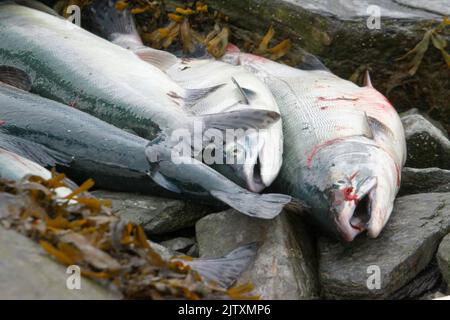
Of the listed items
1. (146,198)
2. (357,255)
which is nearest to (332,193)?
(357,255)

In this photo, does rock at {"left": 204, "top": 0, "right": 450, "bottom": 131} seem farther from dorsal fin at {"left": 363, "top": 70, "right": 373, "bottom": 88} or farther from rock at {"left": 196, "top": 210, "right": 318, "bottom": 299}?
rock at {"left": 196, "top": 210, "right": 318, "bottom": 299}

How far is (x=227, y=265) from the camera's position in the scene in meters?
4.94

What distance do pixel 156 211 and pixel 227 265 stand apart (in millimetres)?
737

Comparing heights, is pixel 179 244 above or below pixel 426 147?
below

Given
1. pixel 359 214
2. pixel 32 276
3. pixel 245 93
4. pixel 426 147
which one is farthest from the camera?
pixel 426 147

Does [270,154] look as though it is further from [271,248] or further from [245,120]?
[271,248]

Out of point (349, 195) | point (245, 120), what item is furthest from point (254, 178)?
point (349, 195)

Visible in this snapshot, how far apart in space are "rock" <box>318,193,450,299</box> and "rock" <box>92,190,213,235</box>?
2.68 feet

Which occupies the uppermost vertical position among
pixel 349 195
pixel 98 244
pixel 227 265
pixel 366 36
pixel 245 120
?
pixel 366 36

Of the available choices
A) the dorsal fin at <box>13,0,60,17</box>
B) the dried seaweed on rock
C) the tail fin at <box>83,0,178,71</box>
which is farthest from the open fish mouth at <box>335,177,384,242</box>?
the dorsal fin at <box>13,0,60,17</box>

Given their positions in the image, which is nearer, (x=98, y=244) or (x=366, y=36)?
(x=98, y=244)

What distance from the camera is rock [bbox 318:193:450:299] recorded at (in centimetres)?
499

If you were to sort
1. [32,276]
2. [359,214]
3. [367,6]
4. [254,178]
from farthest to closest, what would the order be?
[367,6] < [254,178] < [359,214] < [32,276]

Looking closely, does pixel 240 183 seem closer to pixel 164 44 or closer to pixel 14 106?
pixel 14 106
